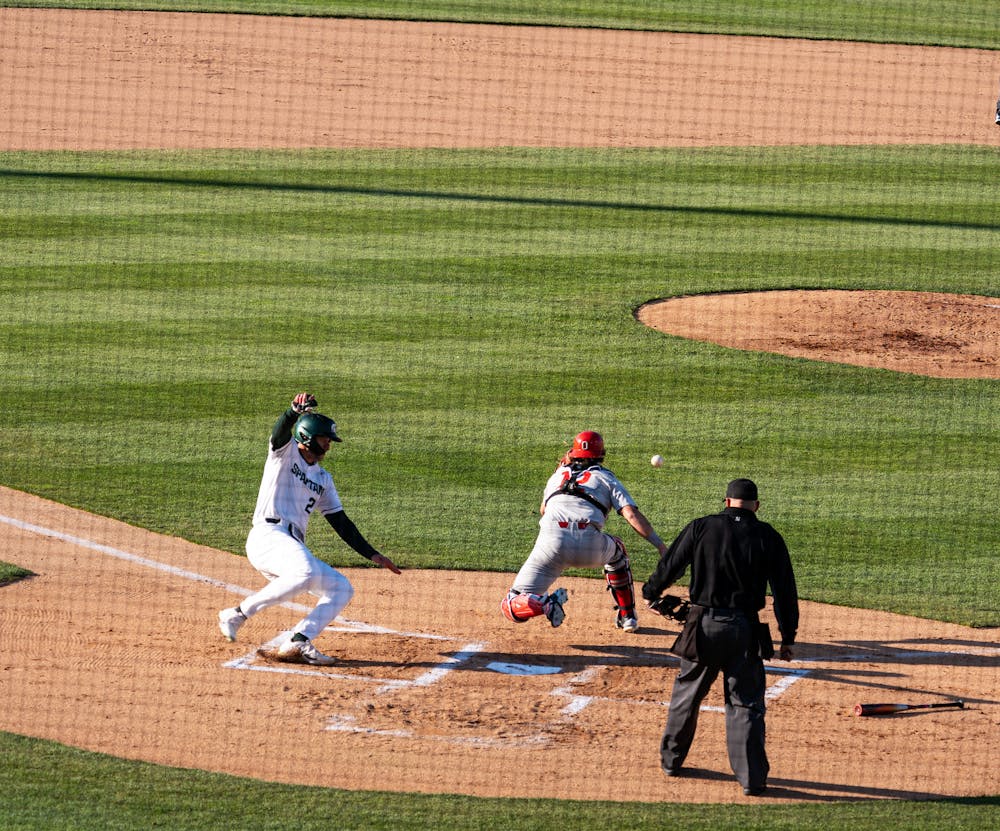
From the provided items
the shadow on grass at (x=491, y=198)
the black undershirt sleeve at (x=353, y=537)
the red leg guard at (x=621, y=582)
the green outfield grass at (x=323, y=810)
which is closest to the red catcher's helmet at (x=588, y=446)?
the red leg guard at (x=621, y=582)

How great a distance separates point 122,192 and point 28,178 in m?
1.70

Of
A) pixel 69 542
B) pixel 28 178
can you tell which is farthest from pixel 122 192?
pixel 69 542

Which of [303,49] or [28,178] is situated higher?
→ [303,49]

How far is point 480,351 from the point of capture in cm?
1522

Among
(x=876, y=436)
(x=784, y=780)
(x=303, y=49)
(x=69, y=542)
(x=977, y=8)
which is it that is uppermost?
(x=977, y=8)

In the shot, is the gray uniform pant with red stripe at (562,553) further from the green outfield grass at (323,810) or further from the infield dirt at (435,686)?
the green outfield grass at (323,810)

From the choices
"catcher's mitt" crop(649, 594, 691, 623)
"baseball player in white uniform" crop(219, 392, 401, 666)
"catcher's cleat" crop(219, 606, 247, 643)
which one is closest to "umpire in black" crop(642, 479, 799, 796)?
"catcher's mitt" crop(649, 594, 691, 623)

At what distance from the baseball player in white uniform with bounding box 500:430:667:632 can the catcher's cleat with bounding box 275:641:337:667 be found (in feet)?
3.73

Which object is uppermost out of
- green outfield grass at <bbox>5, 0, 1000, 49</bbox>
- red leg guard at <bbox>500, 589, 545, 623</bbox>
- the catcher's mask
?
green outfield grass at <bbox>5, 0, 1000, 49</bbox>

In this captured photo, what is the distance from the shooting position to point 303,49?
3128cm

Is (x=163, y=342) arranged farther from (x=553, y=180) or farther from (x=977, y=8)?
(x=977, y=8)

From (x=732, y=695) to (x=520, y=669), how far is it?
161cm

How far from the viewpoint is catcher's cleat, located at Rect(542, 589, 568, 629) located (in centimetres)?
888

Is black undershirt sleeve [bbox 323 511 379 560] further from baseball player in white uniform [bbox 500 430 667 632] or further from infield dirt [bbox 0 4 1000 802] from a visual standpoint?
baseball player in white uniform [bbox 500 430 667 632]
